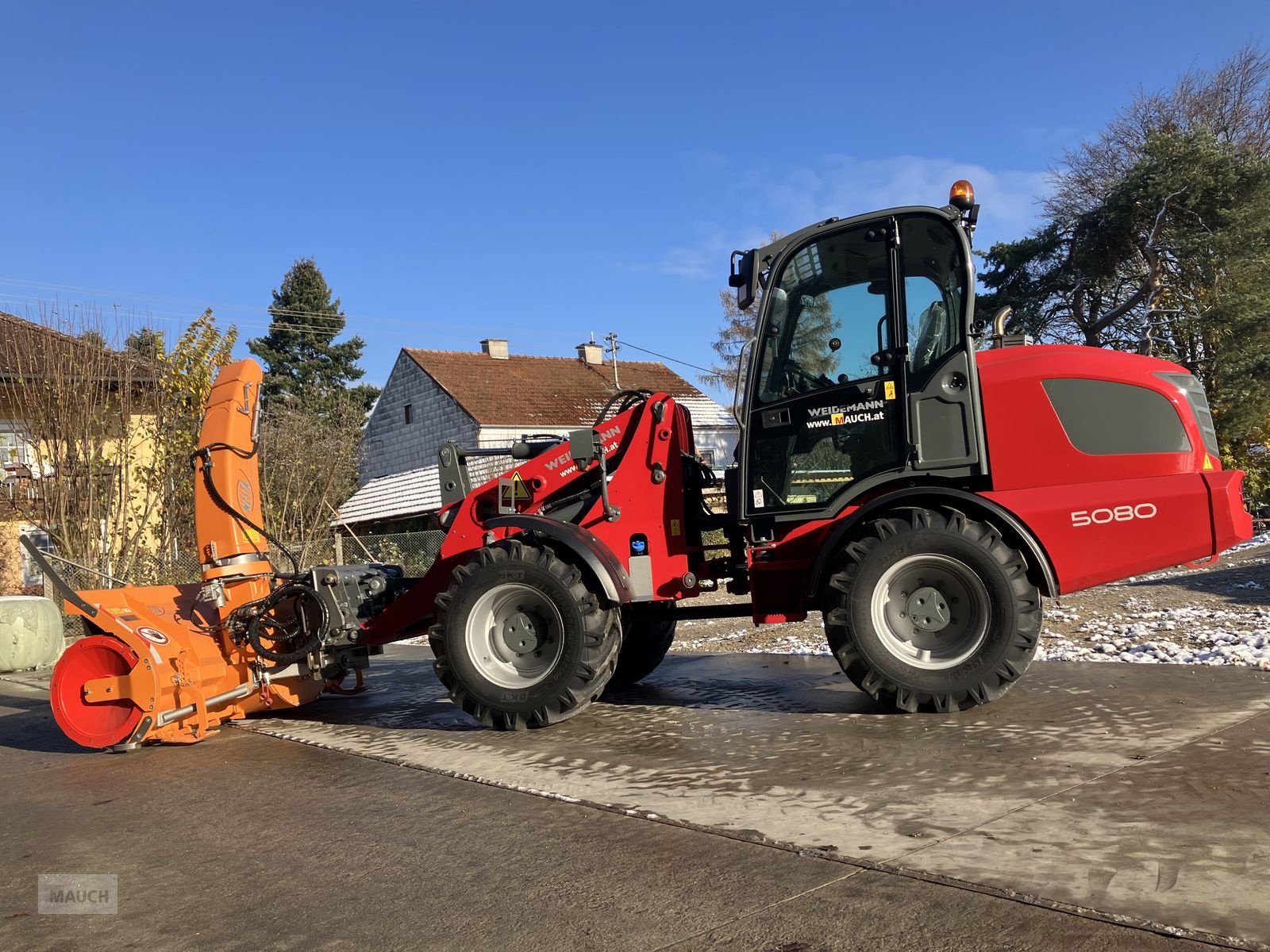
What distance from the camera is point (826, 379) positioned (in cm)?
619

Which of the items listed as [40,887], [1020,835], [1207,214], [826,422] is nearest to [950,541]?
[826,422]

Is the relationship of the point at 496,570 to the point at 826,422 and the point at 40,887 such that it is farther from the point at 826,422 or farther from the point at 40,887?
the point at 40,887

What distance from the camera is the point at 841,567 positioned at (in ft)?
19.3

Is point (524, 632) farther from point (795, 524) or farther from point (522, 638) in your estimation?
point (795, 524)

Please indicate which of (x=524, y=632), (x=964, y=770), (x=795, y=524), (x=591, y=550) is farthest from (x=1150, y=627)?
(x=524, y=632)

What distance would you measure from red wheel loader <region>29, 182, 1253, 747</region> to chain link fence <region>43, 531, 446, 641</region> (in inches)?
280

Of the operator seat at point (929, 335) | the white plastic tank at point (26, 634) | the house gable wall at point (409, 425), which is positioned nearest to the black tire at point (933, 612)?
the operator seat at point (929, 335)

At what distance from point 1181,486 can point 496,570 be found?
12.7 feet

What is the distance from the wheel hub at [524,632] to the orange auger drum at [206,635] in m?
1.51

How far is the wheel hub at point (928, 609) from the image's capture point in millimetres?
5703

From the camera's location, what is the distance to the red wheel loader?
5.59 metres

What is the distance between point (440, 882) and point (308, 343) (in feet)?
172

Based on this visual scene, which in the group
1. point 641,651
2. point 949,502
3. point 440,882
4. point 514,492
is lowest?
point 440,882

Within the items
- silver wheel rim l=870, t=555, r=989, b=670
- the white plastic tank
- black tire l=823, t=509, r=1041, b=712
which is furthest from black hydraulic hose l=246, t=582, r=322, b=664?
the white plastic tank
